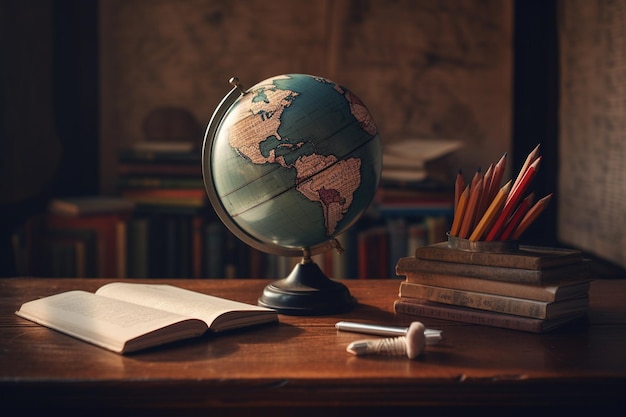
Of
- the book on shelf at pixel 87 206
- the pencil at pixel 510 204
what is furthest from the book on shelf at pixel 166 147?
the pencil at pixel 510 204

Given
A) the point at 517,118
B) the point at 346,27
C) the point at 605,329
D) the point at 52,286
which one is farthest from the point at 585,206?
the point at 52,286

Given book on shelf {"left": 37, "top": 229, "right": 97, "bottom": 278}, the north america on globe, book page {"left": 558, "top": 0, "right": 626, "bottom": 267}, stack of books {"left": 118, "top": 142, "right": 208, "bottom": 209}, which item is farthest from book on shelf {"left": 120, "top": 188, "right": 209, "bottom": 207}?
the north america on globe

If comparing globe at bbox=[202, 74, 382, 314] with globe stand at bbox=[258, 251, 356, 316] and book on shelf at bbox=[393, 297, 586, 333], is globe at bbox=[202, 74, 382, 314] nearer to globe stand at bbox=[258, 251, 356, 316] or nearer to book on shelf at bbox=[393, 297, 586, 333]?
globe stand at bbox=[258, 251, 356, 316]

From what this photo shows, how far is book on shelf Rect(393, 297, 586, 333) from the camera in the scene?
4.21 feet

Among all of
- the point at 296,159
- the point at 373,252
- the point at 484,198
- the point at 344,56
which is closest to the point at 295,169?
the point at 296,159

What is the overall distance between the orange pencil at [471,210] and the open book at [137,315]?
0.37 metres

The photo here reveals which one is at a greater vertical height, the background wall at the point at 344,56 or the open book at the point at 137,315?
the background wall at the point at 344,56

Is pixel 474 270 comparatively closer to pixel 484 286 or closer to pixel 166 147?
pixel 484 286

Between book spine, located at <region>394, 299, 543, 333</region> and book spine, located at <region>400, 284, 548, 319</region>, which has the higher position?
book spine, located at <region>400, 284, 548, 319</region>

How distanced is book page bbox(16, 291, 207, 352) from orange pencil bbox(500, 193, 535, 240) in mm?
554

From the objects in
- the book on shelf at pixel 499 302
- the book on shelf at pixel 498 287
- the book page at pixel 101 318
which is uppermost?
the book on shelf at pixel 498 287

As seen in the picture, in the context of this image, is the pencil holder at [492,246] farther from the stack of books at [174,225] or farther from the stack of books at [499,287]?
the stack of books at [174,225]

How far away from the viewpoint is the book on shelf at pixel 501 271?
128 cm

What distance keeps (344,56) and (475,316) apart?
2.26m
